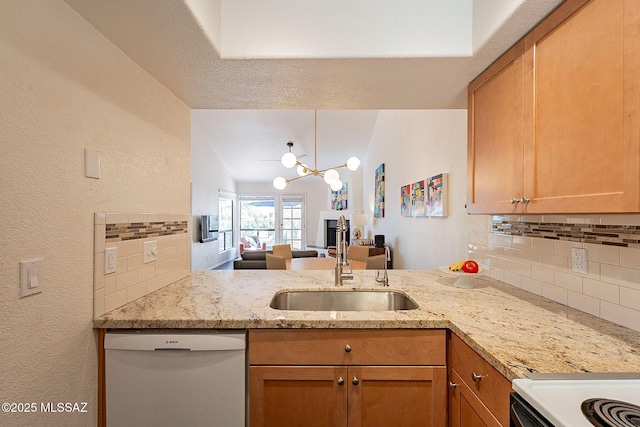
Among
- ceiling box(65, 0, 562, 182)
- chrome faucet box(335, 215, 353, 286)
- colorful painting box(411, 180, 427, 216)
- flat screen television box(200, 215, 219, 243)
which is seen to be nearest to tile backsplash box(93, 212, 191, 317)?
ceiling box(65, 0, 562, 182)

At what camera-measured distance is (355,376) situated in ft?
3.96

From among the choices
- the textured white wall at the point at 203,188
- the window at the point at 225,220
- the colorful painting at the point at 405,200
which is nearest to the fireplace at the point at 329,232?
the window at the point at 225,220

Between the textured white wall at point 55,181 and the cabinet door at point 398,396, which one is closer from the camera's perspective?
the textured white wall at point 55,181

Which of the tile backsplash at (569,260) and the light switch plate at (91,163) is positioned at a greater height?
the light switch plate at (91,163)

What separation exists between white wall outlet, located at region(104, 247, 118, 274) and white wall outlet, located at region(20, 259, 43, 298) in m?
0.28

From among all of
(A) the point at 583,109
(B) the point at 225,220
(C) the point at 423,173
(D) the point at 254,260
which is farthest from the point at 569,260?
(B) the point at 225,220

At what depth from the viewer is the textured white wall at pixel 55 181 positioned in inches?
34.8

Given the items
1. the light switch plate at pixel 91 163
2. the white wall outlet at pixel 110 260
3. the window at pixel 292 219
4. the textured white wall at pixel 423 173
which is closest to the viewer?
the light switch plate at pixel 91 163

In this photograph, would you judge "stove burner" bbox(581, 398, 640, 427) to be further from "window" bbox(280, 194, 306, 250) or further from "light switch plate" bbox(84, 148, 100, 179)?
"window" bbox(280, 194, 306, 250)

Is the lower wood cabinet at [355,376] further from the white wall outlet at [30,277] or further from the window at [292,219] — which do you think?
the window at [292,219]

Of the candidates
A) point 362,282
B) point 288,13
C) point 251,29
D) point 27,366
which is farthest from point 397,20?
point 27,366

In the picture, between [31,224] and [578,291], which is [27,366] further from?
[578,291]

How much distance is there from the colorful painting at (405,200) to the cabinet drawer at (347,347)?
2932 millimetres

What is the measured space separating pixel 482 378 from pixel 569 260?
0.70 meters
